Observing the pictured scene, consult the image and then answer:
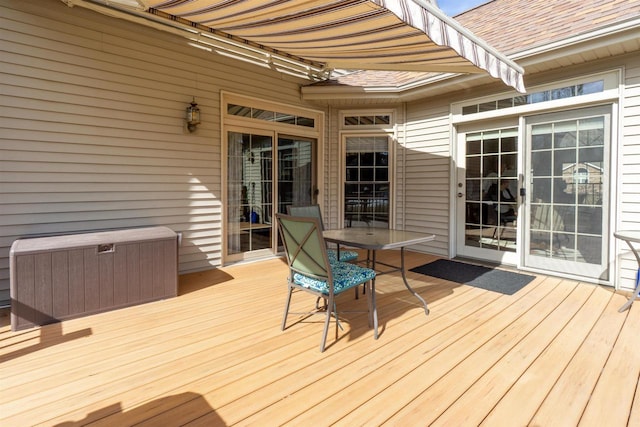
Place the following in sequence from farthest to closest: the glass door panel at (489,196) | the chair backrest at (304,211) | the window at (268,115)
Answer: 1. the window at (268,115)
2. the glass door panel at (489,196)
3. the chair backrest at (304,211)

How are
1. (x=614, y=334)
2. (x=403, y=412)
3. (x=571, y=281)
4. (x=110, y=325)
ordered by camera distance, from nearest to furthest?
(x=403, y=412), (x=614, y=334), (x=110, y=325), (x=571, y=281)

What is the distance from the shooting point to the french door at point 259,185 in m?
5.07

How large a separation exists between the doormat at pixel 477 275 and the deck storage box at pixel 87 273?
133 inches

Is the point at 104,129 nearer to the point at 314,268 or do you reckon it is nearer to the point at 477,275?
the point at 314,268

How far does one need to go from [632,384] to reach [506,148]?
3.52 metres

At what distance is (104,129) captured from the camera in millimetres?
3889

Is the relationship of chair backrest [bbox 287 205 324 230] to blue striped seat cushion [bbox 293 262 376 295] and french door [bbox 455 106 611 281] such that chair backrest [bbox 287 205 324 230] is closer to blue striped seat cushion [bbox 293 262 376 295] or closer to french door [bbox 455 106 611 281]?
blue striped seat cushion [bbox 293 262 376 295]

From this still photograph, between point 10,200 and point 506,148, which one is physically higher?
point 506,148

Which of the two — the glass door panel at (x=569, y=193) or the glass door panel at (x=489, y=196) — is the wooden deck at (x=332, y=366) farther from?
the glass door panel at (x=489, y=196)

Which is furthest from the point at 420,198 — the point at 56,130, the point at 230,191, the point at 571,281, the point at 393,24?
the point at 56,130

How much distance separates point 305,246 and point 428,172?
3.97 meters

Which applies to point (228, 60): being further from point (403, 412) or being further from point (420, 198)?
point (403, 412)

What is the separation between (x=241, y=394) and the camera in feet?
6.57

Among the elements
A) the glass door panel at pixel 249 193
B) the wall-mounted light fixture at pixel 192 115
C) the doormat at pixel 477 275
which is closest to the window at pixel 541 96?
the doormat at pixel 477 275
